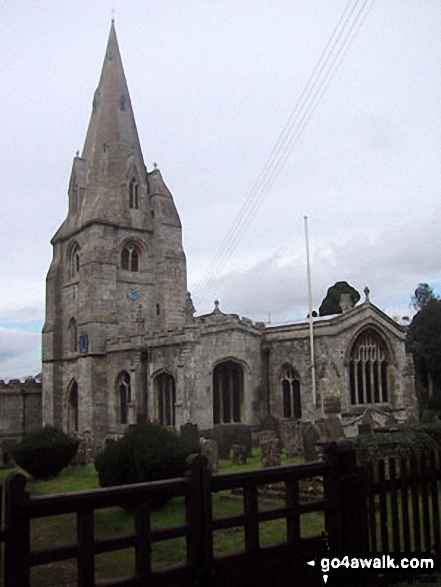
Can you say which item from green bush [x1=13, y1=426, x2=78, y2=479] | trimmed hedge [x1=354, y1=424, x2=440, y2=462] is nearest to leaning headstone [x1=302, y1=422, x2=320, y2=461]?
trimmed hedge [x1=354, y1=424, x2=440, y2=462]

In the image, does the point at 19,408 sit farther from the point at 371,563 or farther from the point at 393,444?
the point at 371,563

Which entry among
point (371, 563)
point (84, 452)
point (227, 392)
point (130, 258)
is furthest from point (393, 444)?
point (130, 258)

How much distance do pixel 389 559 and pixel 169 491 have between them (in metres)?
1.93

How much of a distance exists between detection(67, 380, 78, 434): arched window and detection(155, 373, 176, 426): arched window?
28.3 ft

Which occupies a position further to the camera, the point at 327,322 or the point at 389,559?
the point at 327,322

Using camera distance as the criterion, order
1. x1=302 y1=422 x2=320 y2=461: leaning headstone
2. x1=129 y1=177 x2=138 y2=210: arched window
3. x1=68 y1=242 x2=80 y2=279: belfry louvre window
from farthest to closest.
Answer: x1=129 y1=177 x2=138 y2=210: arched window, x1=68 y1=242 x2=80 y2=279: belfry louvre window, x1=302 y1=422 x2=320 y2=461: leaning headstone

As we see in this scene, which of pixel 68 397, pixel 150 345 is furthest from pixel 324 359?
pixel 68 397

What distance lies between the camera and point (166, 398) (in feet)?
88.9

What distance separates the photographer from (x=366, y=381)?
27.2m

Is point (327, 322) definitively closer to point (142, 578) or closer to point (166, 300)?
point (166, 300)

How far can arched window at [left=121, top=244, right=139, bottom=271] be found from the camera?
34.8 meters

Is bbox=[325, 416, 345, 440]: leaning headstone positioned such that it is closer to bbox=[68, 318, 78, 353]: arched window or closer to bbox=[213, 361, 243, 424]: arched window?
bbox=[213, 361, 243, 424]: arched window

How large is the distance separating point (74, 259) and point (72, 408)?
355 inches

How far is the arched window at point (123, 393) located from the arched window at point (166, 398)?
9.90ft
